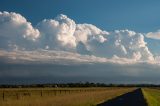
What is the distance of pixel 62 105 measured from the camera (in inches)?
1403

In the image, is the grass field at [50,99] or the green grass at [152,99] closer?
the grass field at [50,99]

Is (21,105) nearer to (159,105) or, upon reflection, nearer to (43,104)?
(43,104)

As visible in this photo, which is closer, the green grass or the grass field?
the grass field

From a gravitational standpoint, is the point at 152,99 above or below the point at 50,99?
below

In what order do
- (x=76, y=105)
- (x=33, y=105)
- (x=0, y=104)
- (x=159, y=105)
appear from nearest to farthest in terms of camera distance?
(x=0, y=104), (x=33, y=105), (x=76, y=105), (x=159, y=105)

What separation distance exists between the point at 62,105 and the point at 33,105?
272cm

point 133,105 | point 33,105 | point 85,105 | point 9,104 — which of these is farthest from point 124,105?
point 9,104

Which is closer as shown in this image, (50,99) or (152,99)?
(50,99)

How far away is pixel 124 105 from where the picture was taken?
38.3 meters

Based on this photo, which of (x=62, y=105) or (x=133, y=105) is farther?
(x=133, y=105)

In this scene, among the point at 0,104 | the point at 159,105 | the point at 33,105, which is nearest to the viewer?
the point at 0,104

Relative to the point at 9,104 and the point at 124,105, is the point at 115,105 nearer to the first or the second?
the point at 124,105

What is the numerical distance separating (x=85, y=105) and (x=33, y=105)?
5607 millimetres

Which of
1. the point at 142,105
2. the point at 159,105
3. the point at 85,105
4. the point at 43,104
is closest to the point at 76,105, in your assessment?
the point at 85,105
